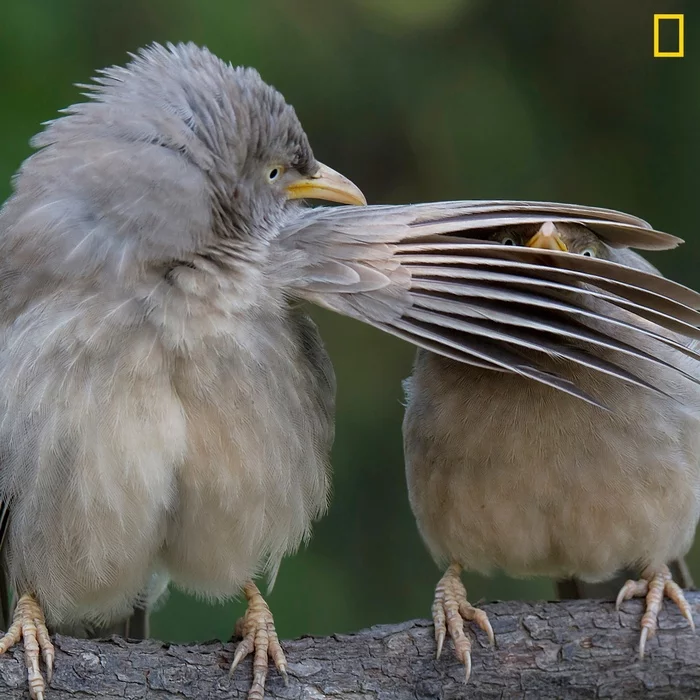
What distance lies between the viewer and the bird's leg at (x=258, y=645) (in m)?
2.30

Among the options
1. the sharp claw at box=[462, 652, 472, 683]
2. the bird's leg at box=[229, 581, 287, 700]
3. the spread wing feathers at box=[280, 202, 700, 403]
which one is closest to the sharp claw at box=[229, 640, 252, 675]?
the bird's leg at box=[229, 581, 287, 700]

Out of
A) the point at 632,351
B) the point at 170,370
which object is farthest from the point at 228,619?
the point at 632,351

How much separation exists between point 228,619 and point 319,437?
1.30 meters

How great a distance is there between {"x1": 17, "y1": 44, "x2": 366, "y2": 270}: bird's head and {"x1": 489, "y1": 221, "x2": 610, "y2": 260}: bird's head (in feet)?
1.52

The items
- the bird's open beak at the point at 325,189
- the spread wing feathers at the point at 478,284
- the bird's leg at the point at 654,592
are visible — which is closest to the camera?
the spread wing feathers at the point at 478,284

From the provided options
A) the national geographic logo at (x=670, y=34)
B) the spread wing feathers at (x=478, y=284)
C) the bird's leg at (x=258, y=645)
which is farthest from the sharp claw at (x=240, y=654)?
the national geographic logo at (x=670, y=34)

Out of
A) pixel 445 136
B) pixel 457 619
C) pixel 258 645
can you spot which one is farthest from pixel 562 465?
pixel 445 136

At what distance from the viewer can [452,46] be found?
3.79 meters

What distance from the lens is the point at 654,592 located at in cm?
261

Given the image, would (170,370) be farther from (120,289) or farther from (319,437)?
(319,437)

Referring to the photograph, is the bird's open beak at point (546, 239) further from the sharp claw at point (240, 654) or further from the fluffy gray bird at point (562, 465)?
the sharp claw at point (240, 654)

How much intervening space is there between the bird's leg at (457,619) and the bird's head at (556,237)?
814 mm

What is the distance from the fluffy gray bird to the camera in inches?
96.1


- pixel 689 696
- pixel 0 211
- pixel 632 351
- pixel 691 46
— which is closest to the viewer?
pixel 632 351
